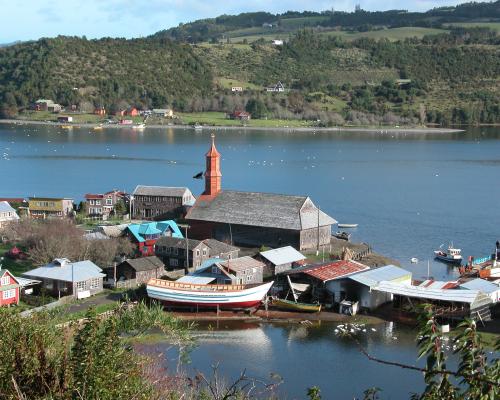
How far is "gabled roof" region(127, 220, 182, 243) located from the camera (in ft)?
76.0

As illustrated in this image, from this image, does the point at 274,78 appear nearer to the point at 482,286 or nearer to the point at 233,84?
the point at 233,84

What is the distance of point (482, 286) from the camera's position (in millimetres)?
19094

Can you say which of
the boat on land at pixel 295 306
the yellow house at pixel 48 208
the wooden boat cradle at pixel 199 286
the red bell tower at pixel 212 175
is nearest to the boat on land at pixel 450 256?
the red bell tower at pixel 212 175

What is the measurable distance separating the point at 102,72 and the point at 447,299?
8681cm

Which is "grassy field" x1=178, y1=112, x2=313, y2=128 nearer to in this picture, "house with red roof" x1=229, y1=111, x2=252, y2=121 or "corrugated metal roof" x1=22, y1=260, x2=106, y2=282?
"house with red roof" x1=229, y1=111, x2=252, y2=121

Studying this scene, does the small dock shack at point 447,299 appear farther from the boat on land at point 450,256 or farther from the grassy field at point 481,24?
the grassy field at point 481,24

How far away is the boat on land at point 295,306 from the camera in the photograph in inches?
712

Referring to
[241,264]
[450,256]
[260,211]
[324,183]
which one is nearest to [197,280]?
[241,264]

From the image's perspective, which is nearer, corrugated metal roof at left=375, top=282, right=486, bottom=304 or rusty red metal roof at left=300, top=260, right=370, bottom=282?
corrugated metal roof at left=375, top=282, right=486, bottom=304

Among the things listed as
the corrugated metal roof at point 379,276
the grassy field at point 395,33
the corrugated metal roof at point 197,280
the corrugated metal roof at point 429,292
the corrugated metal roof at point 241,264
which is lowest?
the corrugated metal roof at point 197,280

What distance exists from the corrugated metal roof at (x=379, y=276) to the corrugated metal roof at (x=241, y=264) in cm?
264

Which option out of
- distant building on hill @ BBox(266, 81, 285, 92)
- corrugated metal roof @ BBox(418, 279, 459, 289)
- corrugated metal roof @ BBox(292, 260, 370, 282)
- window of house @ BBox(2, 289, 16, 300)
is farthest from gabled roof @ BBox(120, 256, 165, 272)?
distant building on hill @ BBox(266, 81, 285, 92)

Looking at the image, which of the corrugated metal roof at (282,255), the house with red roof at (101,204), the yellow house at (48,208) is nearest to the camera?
the corrugated metal roof at (282,255)

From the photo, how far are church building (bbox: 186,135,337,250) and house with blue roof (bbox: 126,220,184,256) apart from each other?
1.17 m
